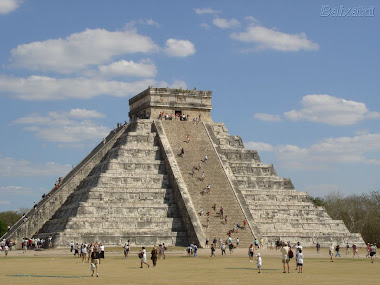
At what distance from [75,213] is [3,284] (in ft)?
76.0

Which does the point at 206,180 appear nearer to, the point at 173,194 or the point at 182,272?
the point at 173,194

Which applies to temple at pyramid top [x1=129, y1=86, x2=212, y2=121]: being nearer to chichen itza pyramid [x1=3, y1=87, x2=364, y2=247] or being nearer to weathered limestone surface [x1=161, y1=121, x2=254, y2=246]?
chichen itza pyramid [x1=3, y1=87, x2=364, y2=247]

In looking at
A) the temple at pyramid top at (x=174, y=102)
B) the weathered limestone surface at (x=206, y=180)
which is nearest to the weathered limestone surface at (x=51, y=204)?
the temple at pyramid top at (x=174, y=102)

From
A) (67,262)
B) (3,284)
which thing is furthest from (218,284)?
(67,262)

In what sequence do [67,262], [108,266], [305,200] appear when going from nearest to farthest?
[108,266] → [67,262] → [305,200]

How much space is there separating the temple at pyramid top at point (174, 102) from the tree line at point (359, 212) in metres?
21.1

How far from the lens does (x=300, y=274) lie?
86.3 ft

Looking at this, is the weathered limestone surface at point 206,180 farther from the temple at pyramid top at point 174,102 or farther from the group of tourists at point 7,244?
the group of tourists at point 7,244

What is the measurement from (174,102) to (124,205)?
12966 mm

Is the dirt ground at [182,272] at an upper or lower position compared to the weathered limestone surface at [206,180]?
lower

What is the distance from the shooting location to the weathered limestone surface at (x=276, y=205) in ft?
157

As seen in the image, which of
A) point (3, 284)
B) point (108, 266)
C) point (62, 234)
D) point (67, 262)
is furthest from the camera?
point (62, 234)

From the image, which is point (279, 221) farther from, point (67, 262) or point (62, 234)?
point (67, 262)

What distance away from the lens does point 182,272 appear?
27.2 metres
